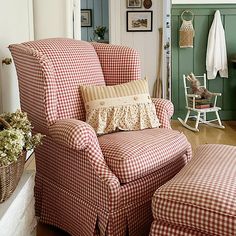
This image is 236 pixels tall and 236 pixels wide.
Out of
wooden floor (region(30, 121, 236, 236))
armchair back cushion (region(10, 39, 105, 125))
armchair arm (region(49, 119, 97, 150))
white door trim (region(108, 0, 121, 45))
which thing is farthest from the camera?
white door trim (region(108, 0, 121, 45))

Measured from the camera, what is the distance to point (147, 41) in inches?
223

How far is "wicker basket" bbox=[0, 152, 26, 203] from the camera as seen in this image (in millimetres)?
1497

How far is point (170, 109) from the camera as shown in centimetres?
265

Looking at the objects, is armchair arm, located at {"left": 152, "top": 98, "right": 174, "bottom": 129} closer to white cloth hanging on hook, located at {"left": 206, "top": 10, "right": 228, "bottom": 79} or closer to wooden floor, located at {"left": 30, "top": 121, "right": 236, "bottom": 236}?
wooden floor, located at {"left": 30, "top": 121, "right": 236, "bottom": 236}

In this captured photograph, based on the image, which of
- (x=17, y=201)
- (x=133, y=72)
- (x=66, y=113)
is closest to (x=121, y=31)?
(x=133, y=72)

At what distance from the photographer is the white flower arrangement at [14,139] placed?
1.47 m

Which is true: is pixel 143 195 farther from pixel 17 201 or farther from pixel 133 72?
pixel 133 72

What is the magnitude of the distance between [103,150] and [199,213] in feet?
→ 2.11

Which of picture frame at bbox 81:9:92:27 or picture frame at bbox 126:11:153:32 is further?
picture frame at bbox 81:9:92:27

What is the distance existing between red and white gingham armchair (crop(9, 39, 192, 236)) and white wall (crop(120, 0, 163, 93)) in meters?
3.14

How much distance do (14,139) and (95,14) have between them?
6384 mm

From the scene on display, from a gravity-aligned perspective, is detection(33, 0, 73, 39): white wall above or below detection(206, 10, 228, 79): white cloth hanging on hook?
above

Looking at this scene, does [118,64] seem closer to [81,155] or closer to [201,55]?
[81,155]

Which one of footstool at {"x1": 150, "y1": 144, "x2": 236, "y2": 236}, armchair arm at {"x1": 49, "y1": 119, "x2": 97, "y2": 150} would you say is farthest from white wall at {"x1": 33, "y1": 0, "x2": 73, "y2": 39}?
footstool at {"x1": 150, "y1": 144, "x2": 236, "y2": 236}
